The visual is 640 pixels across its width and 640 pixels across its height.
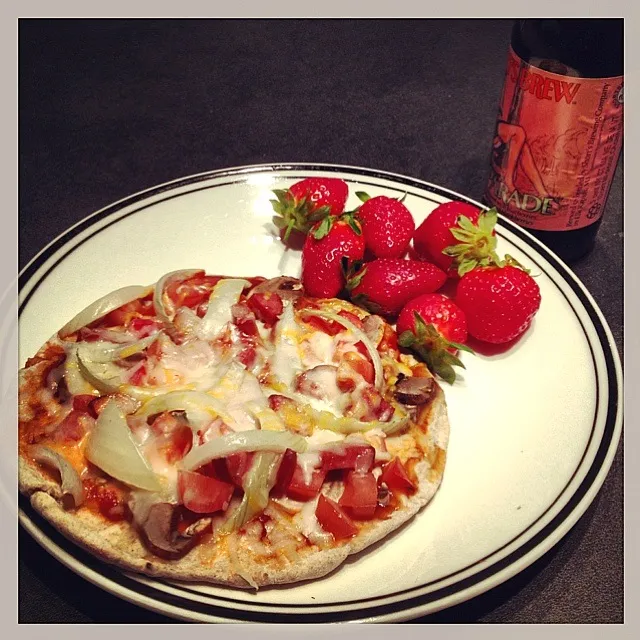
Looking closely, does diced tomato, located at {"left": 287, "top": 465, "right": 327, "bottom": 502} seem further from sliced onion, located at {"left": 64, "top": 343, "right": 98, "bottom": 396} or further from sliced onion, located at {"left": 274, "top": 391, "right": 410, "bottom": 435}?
sliced onion, located at {"left": 64, "top": 343, "right": 98, "bottom": 396}

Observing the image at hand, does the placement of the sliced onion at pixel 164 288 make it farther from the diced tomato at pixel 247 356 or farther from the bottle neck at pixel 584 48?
the bottle neck at pixel 584 48

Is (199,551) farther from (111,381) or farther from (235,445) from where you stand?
(111,381)

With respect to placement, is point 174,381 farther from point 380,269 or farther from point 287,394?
point 380,269

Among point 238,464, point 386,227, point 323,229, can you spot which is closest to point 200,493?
point 238,464

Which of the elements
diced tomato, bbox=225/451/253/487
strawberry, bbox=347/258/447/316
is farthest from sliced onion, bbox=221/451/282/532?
strawberry, bbox=347/258/447/316

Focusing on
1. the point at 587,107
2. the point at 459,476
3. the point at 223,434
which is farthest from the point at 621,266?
the point at 223,434

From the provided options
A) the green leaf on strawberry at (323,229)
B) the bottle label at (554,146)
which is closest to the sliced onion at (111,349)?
the green leaf on strawberry at (323,229)
